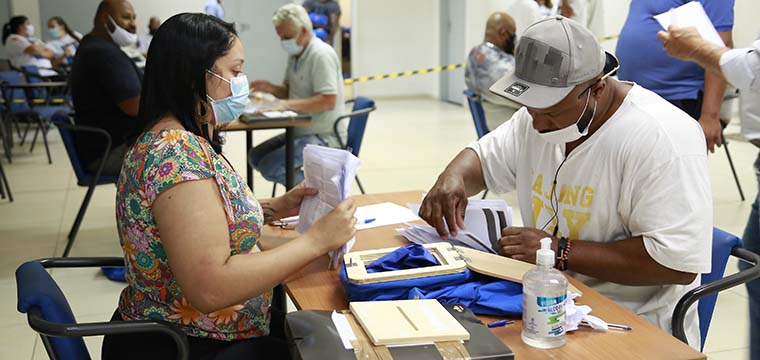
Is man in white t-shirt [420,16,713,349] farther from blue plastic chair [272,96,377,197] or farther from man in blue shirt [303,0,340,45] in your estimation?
man in blue shirt [303,0,340,45]

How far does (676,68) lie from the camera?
9.62 ft

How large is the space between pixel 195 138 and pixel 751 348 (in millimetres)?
1764

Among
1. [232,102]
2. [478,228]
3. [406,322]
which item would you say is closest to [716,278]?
[478,228]

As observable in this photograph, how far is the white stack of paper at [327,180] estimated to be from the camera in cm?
167

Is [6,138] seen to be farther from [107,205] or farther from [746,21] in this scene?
[746,21]

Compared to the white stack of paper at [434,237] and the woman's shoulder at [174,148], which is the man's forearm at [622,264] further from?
the woman's shoulder at [174,148]

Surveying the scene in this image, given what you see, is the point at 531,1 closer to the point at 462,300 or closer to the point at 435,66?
the point at 462,300

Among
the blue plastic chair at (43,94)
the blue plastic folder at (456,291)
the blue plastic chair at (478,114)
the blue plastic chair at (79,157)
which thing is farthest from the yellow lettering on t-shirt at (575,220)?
the blue plastic chair at (43,94)

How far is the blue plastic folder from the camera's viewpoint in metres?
1.39

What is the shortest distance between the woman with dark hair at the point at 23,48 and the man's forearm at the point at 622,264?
9.01 m

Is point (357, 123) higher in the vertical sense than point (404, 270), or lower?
lower

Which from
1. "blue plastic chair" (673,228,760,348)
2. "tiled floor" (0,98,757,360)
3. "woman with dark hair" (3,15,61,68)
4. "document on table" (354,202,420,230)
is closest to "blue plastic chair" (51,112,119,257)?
"tiled floor" (0,98,757,360)

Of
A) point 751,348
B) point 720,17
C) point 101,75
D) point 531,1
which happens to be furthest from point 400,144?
point 751,348

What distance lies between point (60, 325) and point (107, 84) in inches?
99.5
